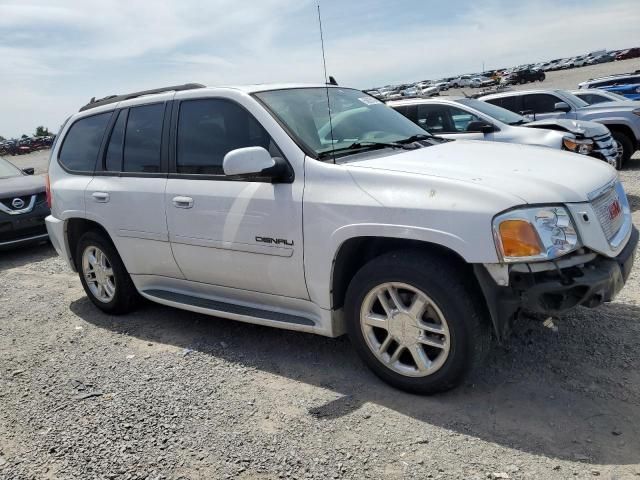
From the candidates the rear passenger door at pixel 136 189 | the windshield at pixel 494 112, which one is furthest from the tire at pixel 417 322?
the windshield at pixel 494 112

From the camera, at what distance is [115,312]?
16.8 feet

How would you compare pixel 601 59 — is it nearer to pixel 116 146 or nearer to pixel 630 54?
pixel 630 54

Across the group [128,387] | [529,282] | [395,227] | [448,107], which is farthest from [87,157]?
[448,107]

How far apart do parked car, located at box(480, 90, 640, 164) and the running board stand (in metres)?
8.50

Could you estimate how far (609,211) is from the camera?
321 cm

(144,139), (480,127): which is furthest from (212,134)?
(480,127)

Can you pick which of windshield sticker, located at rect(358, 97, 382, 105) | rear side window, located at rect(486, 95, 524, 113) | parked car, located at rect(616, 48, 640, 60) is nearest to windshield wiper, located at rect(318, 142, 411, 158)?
windshield sticker, located at rect(358, 97, 382, 105)

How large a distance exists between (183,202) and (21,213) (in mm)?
5332

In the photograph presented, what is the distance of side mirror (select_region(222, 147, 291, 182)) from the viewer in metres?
3.37

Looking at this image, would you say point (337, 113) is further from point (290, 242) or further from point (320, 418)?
point (320, 418)

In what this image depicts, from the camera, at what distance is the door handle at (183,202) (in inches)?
157

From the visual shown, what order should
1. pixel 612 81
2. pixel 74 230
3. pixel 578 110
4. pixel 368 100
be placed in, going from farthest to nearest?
1. pixel 612 81
2. pixel 578 110
3. pixel 74 230
4. pixel 368 100

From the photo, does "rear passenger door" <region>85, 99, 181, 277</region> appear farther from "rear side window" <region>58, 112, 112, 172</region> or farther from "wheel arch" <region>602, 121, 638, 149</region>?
"wheel arch" <region>602, 121, 638, 149</region>

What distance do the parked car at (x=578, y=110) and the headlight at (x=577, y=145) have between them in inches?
106
